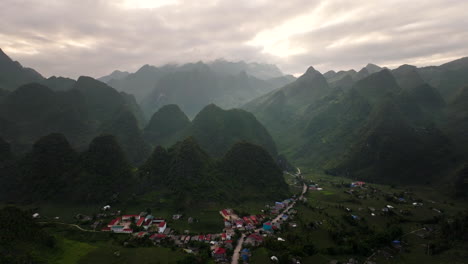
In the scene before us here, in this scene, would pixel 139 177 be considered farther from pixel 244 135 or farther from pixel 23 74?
pixel 23 74

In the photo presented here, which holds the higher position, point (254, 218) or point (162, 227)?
point (162, 227)

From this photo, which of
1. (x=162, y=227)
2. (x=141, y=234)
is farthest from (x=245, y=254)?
(x=141, y=234)

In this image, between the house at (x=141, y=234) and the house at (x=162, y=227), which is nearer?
the house at (x=141, y=234)

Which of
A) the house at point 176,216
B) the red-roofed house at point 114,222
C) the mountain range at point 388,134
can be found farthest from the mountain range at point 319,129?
the red-roofed house at point 114,222

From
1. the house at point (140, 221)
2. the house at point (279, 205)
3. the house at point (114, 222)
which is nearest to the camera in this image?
the house at point (114, 222)

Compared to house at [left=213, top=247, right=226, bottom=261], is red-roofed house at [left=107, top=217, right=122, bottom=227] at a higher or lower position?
higher

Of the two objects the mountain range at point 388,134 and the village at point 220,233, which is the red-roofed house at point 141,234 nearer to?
the village at point 220,233

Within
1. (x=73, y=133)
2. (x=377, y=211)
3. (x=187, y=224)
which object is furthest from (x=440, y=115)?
(x=73, y=133)

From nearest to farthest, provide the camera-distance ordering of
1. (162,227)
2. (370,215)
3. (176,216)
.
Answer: (162,227), (176,216), (370,215)

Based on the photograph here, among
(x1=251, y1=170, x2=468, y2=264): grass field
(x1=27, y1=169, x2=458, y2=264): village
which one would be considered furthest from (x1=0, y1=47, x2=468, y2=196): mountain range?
(x1=27, y1=169, x2=458, y2=264): village

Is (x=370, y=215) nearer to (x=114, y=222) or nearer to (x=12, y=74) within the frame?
(x=114, y=222)

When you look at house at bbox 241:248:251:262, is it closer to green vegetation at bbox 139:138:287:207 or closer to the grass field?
the grass field
